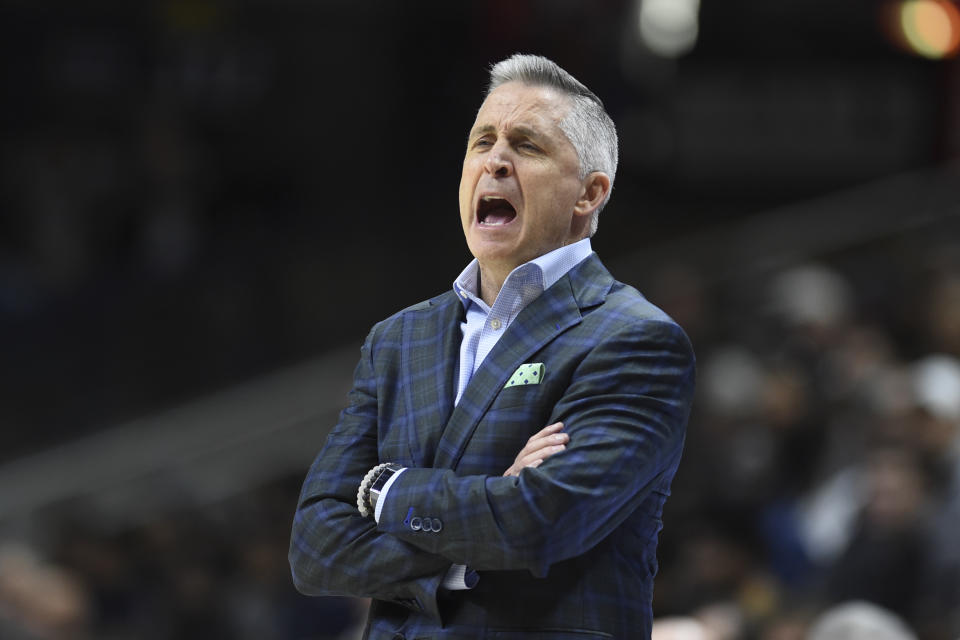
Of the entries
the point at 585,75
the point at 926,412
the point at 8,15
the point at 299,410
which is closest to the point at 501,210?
the point at 926,412

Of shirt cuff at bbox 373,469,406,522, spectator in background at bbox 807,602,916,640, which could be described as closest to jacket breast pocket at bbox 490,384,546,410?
shirt cuff at bbox 373,469,406,522

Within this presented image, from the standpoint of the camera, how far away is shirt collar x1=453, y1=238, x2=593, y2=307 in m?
2.42

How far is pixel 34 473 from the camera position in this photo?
10133 mm

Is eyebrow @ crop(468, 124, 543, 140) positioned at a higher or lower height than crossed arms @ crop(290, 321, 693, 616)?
higher

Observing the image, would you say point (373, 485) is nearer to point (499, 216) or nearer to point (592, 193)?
point (499, 216)

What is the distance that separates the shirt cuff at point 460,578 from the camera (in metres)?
2.28

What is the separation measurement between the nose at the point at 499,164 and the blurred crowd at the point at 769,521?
190 cm

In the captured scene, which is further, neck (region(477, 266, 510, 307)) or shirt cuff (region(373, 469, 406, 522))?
neck (region(477, 266, 510, 307))

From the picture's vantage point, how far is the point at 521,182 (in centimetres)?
237

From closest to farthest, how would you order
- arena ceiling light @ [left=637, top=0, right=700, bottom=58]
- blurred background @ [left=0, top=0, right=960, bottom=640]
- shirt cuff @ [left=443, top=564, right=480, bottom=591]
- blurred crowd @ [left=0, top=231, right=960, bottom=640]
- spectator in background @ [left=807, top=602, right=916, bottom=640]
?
shirt cuff @ [left=443, top=564, right=480, bottom=591] < spectator in background @ [left=807, top=602, right=916, bottom=640] < blurred crowd @ [left=0, top=231, right=960, bottom=640] < blurred background @ [left=0, top=0, right=960, bottom=640] < arena ceiling light @ [left=637, top=0, right=700, bottom=58]

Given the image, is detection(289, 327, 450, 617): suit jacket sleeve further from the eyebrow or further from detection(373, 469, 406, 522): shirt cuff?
the eyebrow

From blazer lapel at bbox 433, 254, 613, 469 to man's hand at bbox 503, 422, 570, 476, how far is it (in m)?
0.10

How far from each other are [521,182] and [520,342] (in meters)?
0.26

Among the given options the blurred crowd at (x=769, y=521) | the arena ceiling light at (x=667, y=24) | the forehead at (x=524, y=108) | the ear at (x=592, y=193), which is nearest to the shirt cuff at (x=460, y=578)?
the ear at (x=592, y=193)
